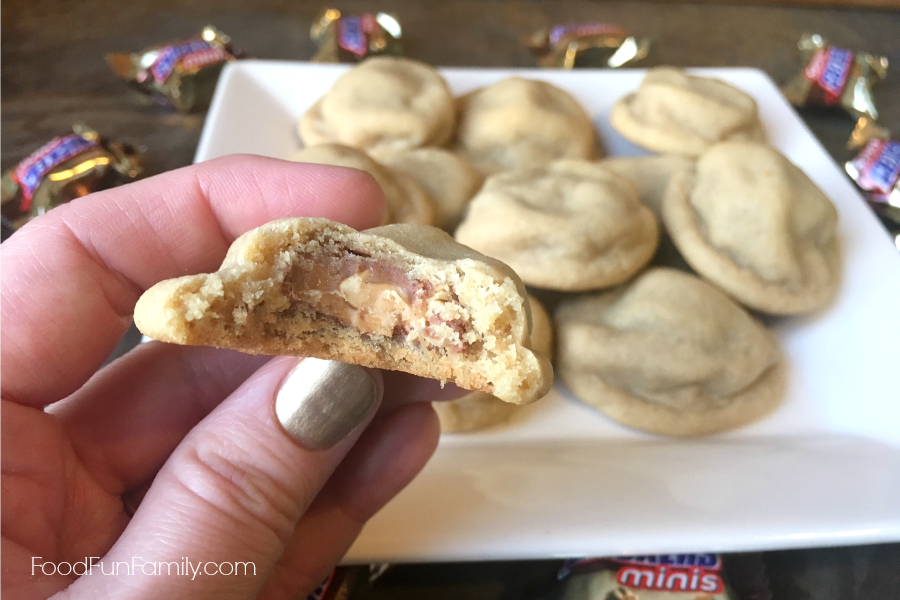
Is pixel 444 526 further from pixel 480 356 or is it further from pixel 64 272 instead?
pixel 64 272

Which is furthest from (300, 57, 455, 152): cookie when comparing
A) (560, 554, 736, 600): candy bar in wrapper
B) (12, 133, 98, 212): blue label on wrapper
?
(560, 554, 736, 600): candy bar in wrapper

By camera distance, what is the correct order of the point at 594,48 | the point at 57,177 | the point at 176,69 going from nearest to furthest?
the point at 57,177 → the point at 176,69 → the point at 594,48

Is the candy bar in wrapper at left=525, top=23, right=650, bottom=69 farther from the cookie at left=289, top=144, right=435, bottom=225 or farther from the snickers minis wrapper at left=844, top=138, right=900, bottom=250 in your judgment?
the cookie at left=289, top=144, right=435, bottom=225

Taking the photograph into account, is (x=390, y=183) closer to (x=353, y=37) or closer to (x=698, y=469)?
(x=698, y=469)

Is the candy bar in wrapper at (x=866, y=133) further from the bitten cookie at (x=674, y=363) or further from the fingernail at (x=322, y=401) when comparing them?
the fingernail at (x=322, y=401)

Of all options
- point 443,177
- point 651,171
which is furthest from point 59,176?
point 651,171

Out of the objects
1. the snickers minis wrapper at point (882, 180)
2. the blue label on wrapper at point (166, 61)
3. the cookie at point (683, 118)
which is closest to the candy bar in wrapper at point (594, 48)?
the cookie at point (683, 118)
